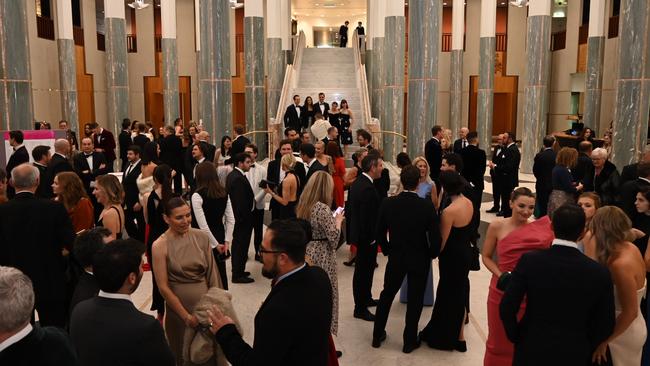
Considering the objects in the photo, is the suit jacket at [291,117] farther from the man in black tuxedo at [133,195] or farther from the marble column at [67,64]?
the man in black tuxedo at [133,195]

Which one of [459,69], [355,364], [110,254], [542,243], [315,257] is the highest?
[459,69]

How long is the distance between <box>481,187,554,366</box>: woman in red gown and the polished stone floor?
3.00ft

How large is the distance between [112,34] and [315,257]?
54.1 feet

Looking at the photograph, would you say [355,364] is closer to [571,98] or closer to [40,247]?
[40,247]

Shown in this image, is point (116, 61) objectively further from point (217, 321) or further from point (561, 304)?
point (561, 304)

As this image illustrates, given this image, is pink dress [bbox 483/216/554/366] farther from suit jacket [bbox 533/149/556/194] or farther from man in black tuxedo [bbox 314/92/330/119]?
man in black tuxedo [bbox 314/92/330/119]

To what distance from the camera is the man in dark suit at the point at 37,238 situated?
438 centimetres

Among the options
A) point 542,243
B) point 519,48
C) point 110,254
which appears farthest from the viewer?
point 519,48

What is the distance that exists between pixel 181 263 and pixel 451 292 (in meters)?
2.47

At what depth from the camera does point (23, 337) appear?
219 cm

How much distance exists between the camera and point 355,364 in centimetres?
509

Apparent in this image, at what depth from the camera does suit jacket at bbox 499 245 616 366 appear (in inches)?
122

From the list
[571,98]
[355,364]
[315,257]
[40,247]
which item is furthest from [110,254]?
[571,98]

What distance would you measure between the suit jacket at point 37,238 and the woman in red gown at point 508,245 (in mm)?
3170
